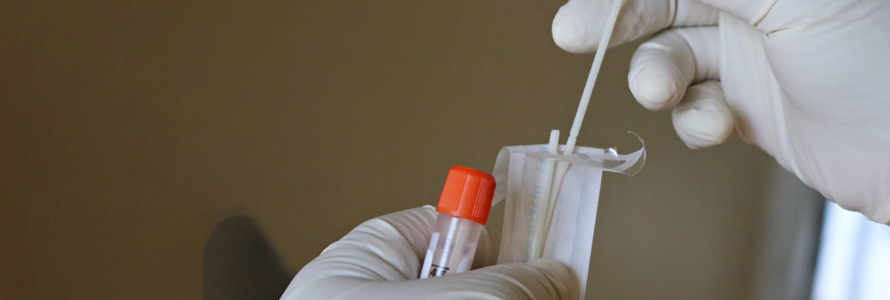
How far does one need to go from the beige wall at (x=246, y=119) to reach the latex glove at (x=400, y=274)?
0.84 ft

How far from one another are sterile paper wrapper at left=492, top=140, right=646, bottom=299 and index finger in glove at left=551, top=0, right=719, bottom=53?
11cm

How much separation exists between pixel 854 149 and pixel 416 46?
2.04ft

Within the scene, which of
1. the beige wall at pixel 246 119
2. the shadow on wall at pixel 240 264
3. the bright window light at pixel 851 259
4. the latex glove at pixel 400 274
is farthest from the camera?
the bright window light at pixel 851 259

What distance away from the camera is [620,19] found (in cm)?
52

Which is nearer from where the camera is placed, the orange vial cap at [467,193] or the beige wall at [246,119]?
the orange vial cap at [467,193]

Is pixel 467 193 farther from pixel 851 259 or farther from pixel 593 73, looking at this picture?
pixel 851 259

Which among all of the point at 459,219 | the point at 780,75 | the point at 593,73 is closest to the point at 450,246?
the point at 459,219

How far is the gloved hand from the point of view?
45 cm

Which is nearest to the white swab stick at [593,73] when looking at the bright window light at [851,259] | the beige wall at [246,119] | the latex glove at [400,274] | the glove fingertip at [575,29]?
the glove fingertip at [575,29]

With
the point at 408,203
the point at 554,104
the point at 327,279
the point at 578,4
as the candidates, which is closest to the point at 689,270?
the point at 554,104

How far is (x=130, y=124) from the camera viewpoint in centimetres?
60

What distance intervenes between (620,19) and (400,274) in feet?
1.13

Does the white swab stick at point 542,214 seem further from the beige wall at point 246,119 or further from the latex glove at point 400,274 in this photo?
the beige wall at point 246,119

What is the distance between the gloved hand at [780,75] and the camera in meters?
0.45
